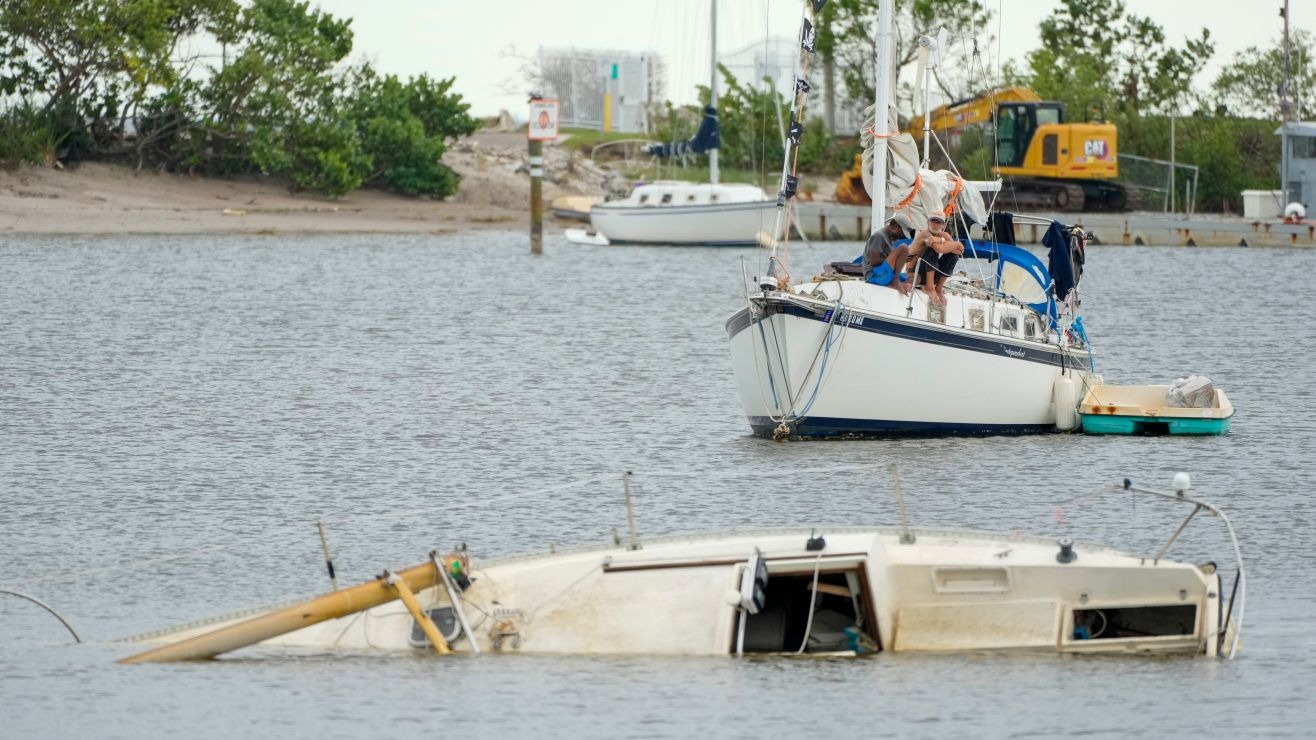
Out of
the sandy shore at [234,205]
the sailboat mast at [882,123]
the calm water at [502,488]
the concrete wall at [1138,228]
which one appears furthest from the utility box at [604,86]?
the sailboat mast at [882,123]

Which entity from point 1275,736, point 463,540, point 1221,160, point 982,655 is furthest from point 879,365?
point 1221,160

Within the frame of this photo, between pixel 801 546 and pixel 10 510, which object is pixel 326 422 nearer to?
pixel 10 510

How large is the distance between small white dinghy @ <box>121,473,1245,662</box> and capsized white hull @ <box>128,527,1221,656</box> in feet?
0.04

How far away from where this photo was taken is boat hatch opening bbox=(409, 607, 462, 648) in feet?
59.1

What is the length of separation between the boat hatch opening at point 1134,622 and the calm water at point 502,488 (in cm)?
34

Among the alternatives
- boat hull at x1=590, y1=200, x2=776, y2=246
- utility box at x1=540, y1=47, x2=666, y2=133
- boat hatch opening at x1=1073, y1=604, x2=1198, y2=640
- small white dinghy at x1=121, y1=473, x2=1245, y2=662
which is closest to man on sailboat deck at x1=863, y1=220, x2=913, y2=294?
small white dinghy at x1=121, y1=473, x2=1245, y2=662

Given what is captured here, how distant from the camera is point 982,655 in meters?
17.8

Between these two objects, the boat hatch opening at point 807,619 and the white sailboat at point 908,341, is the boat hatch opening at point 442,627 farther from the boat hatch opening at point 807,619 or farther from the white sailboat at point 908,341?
the white sailboat at point 908,341

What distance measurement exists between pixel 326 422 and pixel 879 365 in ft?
32.5

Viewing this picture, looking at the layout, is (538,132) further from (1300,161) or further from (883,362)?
(883,362)

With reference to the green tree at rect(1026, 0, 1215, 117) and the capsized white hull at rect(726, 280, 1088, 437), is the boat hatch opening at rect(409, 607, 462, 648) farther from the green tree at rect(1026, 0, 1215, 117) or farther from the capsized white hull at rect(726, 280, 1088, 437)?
the green tree at rect(1026, 0, 1215, 117)

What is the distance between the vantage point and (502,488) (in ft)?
89.8

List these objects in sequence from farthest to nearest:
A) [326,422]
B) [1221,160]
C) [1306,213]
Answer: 1. [1221,160]
2. [1306,213]
3. [326,422]

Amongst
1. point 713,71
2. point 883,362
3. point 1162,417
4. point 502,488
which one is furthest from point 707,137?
point 502,488
